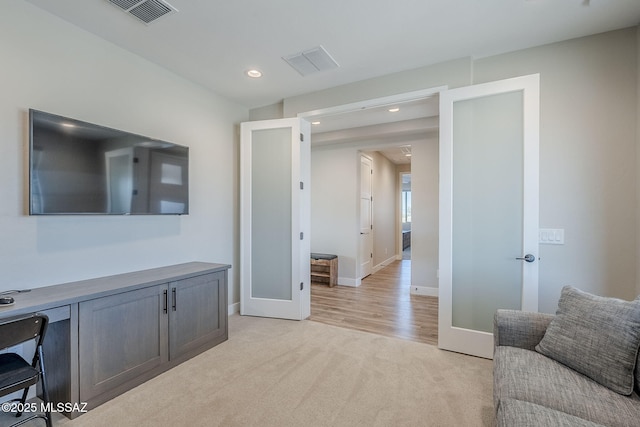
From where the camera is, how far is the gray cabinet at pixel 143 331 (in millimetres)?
1909

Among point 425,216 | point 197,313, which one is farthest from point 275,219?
point 425,216

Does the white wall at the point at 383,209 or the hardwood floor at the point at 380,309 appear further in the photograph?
the white wall at the point at 383,209

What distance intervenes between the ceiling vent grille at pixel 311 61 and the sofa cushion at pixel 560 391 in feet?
9.03

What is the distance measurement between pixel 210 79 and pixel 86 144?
1506 mm

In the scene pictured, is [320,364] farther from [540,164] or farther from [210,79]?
[210,79]

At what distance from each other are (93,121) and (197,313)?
1853 mm

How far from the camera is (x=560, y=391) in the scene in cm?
134

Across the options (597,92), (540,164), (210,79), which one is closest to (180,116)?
(210,79)

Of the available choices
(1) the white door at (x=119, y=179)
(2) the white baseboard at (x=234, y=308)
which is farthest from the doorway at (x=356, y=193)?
(1) the white door at (x=119, y=179)

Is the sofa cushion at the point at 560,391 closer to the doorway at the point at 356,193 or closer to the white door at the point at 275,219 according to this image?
the doorway at the point at 356,193

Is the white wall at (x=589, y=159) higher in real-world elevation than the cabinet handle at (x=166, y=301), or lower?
higher

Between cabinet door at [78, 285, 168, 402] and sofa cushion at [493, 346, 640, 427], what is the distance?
232 cm

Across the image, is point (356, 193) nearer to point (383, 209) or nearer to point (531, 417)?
point (383, 209)

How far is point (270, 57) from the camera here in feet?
9.12
